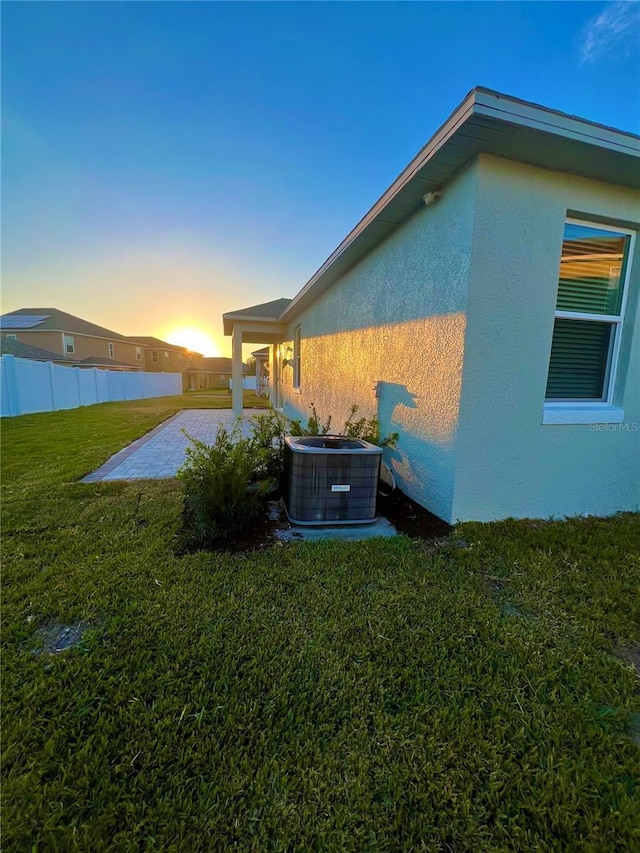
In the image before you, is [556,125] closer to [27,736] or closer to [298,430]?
[298,430]

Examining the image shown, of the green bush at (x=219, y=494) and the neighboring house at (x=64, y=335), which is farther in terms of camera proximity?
the neighboring house at (x=64, y=335)

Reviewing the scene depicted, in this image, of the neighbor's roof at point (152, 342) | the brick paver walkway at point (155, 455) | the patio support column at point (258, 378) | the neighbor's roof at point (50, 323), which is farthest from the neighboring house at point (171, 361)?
the brick paver walkway at point (155, 455)

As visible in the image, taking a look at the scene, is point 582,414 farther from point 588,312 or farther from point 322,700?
point 322,700

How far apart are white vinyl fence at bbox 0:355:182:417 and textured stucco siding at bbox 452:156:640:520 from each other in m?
15.2

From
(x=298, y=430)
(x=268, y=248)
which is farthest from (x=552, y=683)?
(x=268, y=248)

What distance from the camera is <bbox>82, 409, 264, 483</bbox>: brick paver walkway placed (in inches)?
222

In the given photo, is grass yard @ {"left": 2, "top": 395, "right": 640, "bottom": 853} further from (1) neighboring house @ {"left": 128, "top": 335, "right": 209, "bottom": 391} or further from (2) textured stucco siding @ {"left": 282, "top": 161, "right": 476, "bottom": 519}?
(1) neighboring house @ {"left": 128, "top": 335, "right": 209, "bottom": 391}

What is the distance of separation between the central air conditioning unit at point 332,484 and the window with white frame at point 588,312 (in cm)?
219

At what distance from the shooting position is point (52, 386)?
578 inches

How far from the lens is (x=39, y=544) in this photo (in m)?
3.24

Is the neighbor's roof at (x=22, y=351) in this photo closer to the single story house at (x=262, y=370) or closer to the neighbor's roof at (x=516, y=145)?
the single story house at (x=262, y=370)

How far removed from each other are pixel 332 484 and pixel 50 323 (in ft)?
117

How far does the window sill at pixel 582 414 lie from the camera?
12.2 ft

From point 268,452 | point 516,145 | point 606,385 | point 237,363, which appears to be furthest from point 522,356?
point 237,363
